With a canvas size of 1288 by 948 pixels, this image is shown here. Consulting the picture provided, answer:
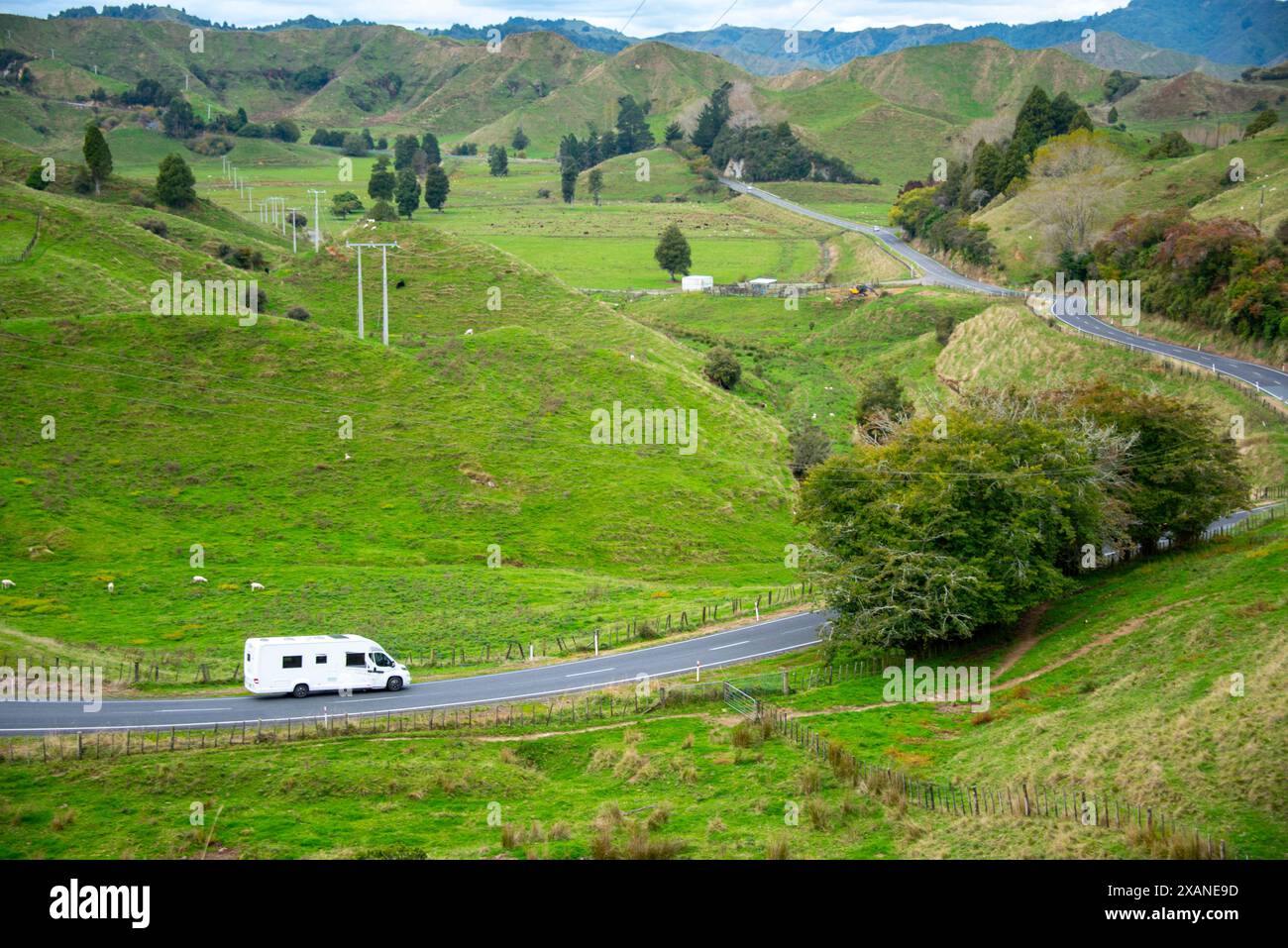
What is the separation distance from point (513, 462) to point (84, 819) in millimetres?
42851

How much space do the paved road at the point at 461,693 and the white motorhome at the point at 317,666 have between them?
1.42 feet

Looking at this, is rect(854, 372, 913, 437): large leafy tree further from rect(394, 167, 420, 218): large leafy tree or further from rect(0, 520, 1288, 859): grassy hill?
rect(394, 167, 420, 218): large leafy tree

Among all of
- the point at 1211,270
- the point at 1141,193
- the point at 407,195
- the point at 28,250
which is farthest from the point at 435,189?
the point at 1211,270

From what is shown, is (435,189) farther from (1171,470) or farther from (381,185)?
(1171,470)

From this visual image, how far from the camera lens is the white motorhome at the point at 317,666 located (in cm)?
3891

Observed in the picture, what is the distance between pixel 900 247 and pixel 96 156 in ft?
298

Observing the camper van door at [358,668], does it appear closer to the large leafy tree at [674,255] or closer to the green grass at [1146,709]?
the green grass at [1146,709]

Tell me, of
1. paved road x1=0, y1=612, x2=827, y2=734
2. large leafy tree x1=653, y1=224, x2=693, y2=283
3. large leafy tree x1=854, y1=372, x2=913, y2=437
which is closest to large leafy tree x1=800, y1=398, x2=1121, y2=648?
paved road x1=0, y1=612, x2=827, y2=734

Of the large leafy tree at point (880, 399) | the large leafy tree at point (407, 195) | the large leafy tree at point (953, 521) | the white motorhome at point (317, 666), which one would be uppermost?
the large leafy tree at point (407, 195)

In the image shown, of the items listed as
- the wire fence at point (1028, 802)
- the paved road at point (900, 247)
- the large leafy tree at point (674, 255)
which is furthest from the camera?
the large leafy tree at point (674, 255)

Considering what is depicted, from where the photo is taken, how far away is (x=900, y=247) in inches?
5758

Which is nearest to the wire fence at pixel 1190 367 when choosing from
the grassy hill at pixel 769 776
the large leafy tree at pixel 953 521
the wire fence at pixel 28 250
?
the large leafy tree at pixel 953 521

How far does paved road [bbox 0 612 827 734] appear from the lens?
116 ft

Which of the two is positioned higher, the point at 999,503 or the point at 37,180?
the point at 37,180
